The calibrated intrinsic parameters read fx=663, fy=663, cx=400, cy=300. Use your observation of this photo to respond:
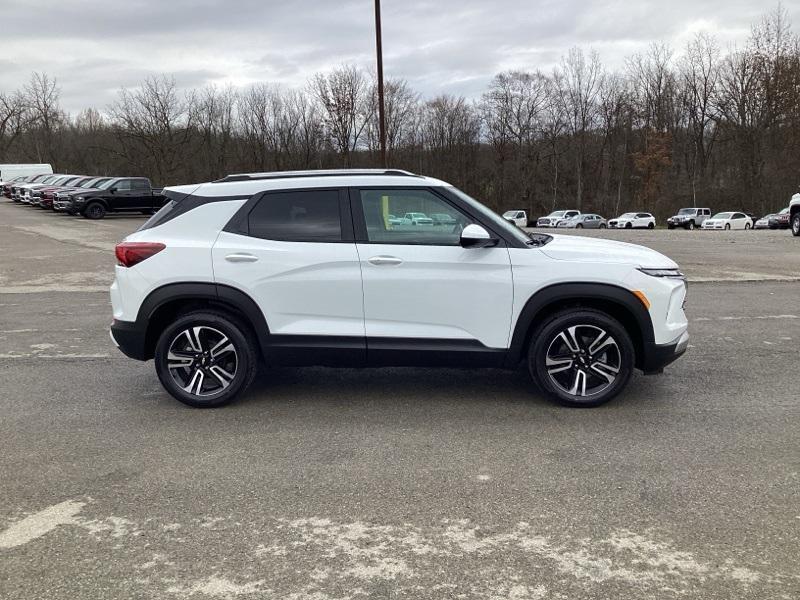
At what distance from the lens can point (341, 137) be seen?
62.5 metres

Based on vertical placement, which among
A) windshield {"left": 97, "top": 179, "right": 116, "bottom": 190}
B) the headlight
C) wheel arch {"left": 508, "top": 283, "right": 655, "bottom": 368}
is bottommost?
wheel arch {"left": 508, "top": 283, "right": 655, "bottom": 368}

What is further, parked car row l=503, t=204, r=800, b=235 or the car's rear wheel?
parked car row l=503, t=204, r=800, b=235

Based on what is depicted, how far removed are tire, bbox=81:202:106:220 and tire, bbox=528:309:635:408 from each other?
29.6 metres

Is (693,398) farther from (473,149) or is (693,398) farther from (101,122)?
(101,122)

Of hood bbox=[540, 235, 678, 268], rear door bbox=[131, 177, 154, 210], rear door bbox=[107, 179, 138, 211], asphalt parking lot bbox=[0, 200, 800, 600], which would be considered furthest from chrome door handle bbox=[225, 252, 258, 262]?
rear door bbox=[107, 179, 138, 211]

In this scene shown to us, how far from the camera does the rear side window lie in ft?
16.7

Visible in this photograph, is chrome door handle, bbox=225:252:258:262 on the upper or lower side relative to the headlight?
upper

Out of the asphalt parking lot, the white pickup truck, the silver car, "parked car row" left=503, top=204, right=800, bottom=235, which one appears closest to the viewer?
the asphalt parking lot

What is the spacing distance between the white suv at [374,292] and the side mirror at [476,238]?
0.5 inches

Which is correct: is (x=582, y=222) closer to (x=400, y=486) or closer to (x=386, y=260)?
(x=386, y=260)

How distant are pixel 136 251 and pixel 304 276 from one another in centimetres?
133

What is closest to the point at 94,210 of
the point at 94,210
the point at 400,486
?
the point at 94,210

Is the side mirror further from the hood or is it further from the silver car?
the silver car

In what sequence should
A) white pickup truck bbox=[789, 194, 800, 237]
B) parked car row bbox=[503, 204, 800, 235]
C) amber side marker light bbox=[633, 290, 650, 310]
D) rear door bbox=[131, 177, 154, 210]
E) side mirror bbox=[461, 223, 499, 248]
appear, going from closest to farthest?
1. side mirror bbox=[461, 223, 499, 248]
2. amber side marker light bbox=[633, 290, 650, 310]
3. white pickup truck bbox=[789, 194, 800, 237]
4. rear door bbox=[131, 177, 154, 210]
5. parked car row bbox=[503, 204, 800, 235]
